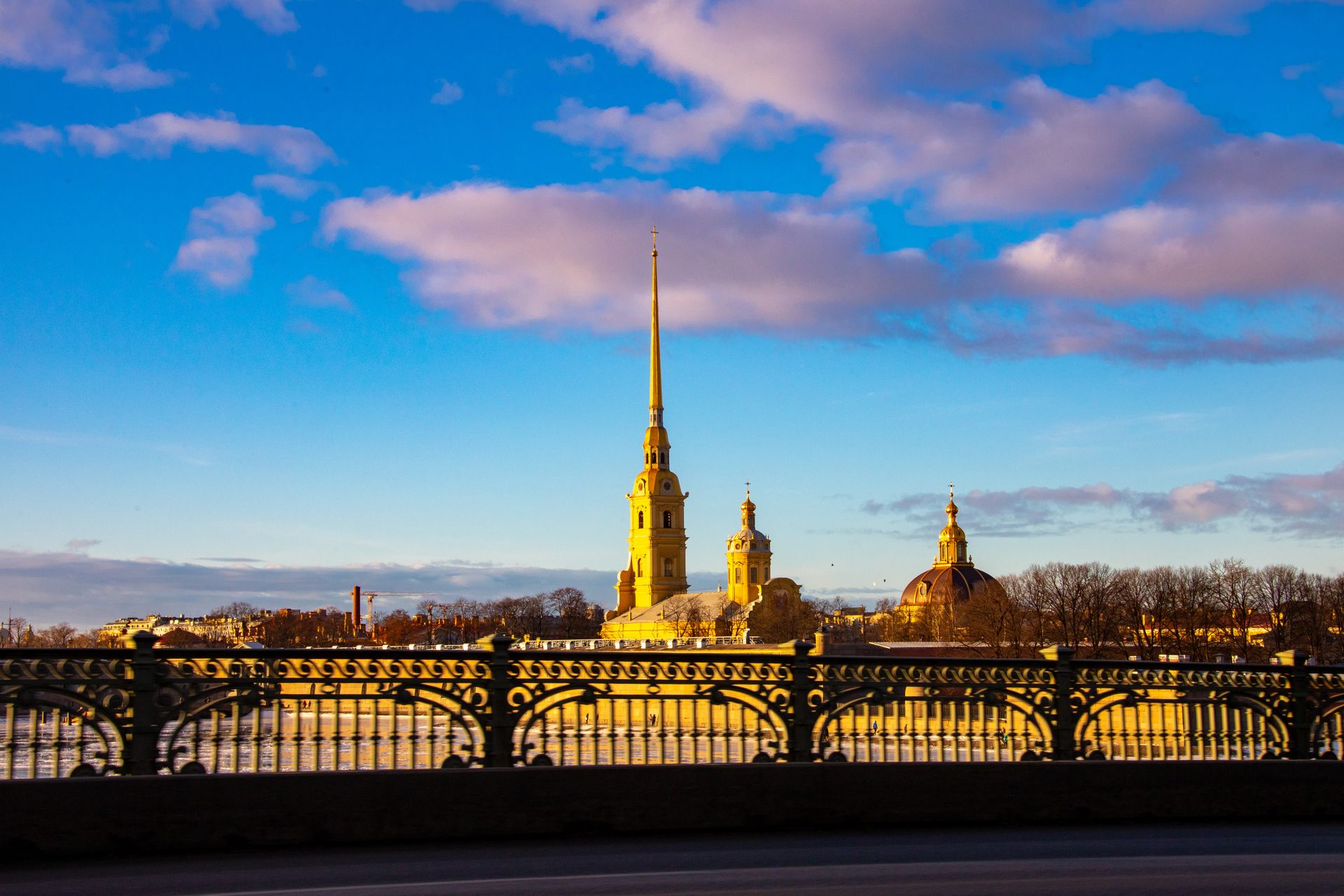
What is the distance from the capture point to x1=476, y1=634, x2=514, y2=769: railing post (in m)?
11.1

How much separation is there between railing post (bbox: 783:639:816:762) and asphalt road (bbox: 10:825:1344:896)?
Result: 0.72m

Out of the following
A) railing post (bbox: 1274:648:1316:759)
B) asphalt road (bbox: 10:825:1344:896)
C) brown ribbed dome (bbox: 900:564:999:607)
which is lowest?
asphalt road (bbox: 10:825:1344:896)

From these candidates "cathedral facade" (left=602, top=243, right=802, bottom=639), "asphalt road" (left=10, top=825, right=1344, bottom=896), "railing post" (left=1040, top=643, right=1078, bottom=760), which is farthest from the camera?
"cathedral facade" (left=602, top=243, right=802, bottom=639)

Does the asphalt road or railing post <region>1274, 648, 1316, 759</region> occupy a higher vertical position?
railing post <region>1274, 648, 1316, 759</region>

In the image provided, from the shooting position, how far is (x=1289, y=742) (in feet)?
42.3

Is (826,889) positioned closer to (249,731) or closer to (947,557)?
(249,731)

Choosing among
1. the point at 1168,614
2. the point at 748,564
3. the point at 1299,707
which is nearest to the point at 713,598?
the point at 748,564

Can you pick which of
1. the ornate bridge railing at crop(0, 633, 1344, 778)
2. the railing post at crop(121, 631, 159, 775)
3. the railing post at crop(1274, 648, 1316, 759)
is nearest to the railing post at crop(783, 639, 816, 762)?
the ornate bridge railing at crop(0, 633, 1344, 778)

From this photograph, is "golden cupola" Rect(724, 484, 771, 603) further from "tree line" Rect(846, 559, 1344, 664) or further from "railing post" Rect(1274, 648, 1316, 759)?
"railing post" Rect(1274, 648, 1316, 759)

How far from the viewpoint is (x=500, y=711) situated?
1120cm

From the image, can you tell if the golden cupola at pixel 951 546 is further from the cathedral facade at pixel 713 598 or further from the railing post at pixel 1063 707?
the railing post at pixel 1063 707

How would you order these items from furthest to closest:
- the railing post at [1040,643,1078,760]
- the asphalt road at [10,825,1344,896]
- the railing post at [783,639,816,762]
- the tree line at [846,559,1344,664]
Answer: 1. the tree line at [846,559,1344,664]
2. the railing post at [1040,643,1078,760]
3. the railing post at [783,639,816,762]
4. the asphalt road at [10,825,1344,896]

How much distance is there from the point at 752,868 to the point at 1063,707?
3982 mm

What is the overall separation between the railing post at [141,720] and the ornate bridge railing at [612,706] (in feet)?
0.04
